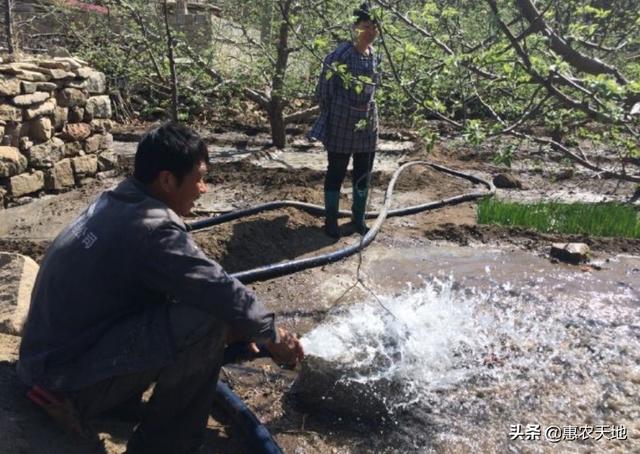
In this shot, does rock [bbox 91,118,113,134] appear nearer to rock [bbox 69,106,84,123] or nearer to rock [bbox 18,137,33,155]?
rock [bbox 69,106,84,123]

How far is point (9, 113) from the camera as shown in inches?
233

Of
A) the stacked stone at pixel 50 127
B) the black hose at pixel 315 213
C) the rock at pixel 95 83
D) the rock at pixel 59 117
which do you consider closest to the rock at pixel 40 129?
the stacked stone at pixel 50 127

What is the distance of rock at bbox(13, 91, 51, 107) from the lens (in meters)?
6.02

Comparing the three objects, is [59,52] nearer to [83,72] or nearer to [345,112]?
[83,72]

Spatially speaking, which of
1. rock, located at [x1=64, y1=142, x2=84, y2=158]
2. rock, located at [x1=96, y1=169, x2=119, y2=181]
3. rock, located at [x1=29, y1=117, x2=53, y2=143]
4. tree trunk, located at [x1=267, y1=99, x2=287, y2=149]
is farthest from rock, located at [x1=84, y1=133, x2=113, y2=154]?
tree trunk, located at [x1=267, y1=99, x2=287, y2=149]

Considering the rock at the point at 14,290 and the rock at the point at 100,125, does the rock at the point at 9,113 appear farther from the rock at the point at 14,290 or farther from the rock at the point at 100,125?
the rock at the point at 14,290

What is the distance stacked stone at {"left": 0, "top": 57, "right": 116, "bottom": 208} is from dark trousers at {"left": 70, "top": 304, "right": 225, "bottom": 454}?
4.35 m

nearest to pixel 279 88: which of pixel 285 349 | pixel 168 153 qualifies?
pixel 168 153

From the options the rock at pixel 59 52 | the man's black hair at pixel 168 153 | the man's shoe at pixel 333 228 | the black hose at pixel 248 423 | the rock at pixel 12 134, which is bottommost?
the man's shoe at pixel 333 228

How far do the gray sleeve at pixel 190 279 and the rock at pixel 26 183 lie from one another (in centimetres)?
462

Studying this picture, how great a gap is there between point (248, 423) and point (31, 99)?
15.8ft

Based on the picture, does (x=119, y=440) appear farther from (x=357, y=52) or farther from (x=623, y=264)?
(x=623, y=264)

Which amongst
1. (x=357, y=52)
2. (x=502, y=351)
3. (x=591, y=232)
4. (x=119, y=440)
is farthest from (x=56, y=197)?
(x=591, y=232)

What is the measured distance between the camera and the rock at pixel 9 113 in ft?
19.2
